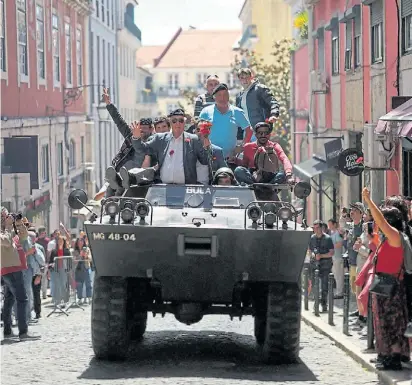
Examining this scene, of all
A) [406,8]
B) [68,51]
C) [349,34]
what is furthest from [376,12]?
[68,51]

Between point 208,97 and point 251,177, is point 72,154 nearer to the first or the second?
point 208,97

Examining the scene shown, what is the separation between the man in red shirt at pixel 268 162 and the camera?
15.1 m

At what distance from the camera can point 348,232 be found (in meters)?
20.8

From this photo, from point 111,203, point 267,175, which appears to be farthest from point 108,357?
point 267,175

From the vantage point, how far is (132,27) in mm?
67750

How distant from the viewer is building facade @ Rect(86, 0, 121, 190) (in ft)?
156

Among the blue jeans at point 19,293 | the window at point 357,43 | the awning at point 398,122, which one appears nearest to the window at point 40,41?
the window at point 357,43

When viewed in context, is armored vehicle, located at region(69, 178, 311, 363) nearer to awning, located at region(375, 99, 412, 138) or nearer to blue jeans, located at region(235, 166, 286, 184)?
blue jeans, located at region(235, 166, 286, 184)

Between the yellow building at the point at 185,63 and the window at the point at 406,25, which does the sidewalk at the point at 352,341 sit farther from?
the yellow building at the point at 185,63

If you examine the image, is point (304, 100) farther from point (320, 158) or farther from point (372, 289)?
point (372, 289)

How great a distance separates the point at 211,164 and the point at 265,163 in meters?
0.63

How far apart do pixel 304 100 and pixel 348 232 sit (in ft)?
62.0

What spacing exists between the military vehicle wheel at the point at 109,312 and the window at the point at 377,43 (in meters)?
13.4

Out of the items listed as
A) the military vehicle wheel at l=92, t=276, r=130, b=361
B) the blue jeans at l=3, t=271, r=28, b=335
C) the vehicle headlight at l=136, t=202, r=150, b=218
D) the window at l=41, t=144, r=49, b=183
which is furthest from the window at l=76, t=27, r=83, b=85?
the vehicle headlight at l=136, t=202, r=150, b=218
